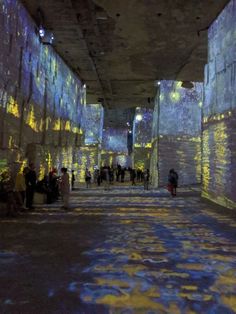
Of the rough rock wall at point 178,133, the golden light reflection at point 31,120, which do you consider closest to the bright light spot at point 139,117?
the rough rock wall at point 178,133

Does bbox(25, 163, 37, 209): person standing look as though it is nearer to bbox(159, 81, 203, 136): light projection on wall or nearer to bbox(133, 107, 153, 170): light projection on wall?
bbox(159, 81, 203, 136): light projection on wall

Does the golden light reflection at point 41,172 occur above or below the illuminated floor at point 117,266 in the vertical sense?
above

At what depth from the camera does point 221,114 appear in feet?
37.0

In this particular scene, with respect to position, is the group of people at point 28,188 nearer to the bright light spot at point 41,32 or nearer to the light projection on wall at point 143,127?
the bright light spot at point 41,32

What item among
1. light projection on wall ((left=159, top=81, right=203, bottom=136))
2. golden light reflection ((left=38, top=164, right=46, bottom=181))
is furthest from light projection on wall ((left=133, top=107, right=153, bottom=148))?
golden light reflection ((left=38, top=164, right=46, bottom=181))

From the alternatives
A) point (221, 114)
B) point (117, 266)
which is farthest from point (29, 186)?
point (117, 266)

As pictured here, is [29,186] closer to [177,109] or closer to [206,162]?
[206,162]

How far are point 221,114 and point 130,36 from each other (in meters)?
4.81

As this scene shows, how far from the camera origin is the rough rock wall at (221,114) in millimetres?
10305

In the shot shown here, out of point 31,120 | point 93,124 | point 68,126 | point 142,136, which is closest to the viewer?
point 31,120

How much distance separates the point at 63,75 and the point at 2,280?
43.8 feet

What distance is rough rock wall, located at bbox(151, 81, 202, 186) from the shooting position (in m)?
20.3

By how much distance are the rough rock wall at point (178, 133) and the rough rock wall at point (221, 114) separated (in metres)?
6.76

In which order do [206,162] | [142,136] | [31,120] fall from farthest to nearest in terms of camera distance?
[142,136]
[206,162]
[31,120]
